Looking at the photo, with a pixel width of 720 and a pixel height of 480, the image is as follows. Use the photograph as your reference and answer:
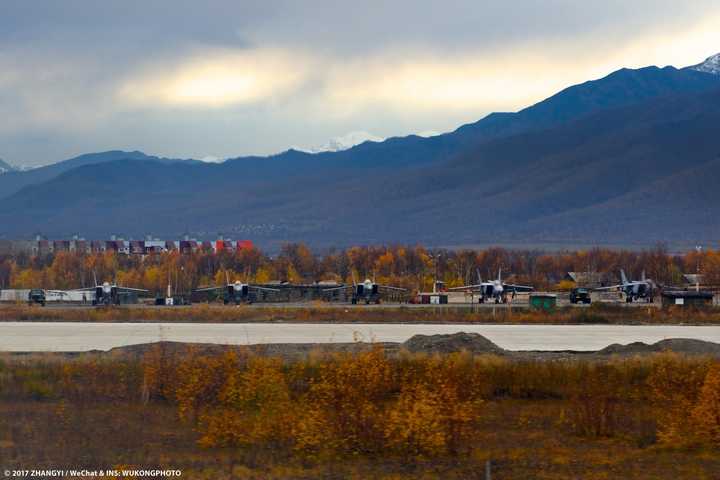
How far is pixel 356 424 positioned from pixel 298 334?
30.2 meters

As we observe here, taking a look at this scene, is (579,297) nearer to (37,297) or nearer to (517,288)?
(517,288)

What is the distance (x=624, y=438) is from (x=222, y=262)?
134 metres

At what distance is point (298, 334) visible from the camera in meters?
50.8

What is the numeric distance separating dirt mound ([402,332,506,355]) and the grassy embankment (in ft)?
30.1

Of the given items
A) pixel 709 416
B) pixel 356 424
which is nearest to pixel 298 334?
pixel 356 424

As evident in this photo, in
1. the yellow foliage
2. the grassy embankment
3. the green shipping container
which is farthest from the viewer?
the green shipping container

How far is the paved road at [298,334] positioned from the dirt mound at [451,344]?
4.55 meters

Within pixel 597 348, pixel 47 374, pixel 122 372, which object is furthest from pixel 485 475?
pixel 597 348

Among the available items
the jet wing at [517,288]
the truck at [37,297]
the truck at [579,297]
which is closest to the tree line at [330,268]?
the jet wing at [517,288]

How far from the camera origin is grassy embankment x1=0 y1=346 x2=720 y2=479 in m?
19.5

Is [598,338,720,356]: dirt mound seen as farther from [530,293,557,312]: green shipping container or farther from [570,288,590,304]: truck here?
[570,288,590,304]: truck

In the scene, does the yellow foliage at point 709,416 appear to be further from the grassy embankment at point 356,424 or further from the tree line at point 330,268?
the tree line at point 330,268

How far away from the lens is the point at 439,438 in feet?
65.1

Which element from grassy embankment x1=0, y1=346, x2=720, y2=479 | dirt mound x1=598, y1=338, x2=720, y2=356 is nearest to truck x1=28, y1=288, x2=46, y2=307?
dirt mound x1=598, y1=338, x2=720, y2=356
